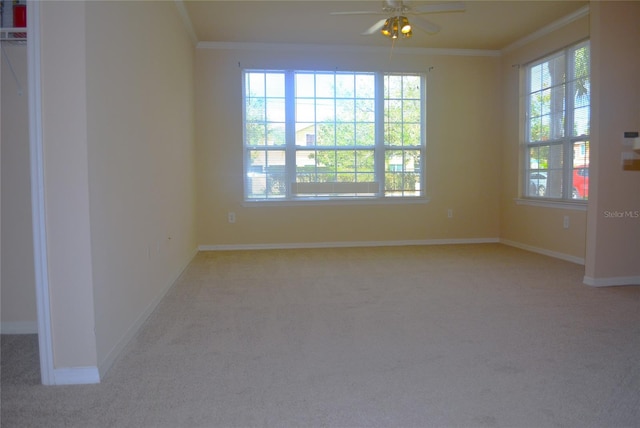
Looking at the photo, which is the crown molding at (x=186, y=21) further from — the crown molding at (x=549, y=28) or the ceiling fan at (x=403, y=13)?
the crown molding at (x=549, y=28)

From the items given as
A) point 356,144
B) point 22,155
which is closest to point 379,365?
point 22,155

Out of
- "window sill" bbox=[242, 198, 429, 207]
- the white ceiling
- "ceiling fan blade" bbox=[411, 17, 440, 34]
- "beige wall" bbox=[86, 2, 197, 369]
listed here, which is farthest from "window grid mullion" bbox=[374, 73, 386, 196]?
"beige wall" bbox=[86, 2, 197, 369]

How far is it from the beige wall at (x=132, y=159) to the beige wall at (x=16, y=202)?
2.02 ft

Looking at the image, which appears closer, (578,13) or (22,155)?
(22,155)

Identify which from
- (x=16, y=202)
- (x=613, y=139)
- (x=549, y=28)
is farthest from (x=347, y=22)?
(x=16, y=202)

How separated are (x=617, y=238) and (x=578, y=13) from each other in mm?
2486

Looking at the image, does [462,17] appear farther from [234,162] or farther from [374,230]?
[234,162]

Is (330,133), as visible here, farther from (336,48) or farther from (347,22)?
(347,22)

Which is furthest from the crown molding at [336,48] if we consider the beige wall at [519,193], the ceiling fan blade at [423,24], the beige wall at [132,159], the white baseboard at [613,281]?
the white baseboard at [613,281]

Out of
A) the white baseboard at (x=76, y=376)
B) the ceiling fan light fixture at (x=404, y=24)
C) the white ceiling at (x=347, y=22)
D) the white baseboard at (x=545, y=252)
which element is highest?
the white ceiling at (x=347, y=22)

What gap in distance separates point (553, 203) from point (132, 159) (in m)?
4.65

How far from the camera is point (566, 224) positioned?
505cm

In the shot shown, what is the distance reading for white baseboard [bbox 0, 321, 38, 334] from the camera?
9.09ft

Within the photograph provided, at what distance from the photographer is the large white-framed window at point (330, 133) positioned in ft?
19.3
